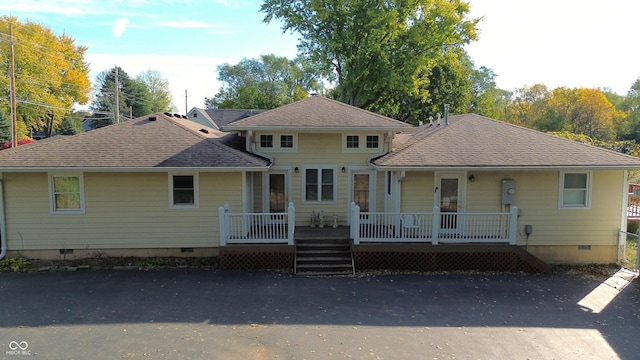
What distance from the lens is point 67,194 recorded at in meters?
11.1

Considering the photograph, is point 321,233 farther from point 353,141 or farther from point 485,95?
point 485,95

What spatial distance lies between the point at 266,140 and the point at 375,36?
15.1 m

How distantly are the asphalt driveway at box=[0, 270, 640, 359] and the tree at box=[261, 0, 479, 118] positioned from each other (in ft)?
59.2

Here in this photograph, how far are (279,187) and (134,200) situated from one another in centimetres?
451

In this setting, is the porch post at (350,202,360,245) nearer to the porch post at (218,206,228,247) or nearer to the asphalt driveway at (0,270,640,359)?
the asphalt driveway at (0,270,640,359)

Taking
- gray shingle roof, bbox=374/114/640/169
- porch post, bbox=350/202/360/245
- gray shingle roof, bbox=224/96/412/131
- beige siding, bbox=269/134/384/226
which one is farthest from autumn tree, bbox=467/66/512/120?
porch post, bbox=350/202/360/245

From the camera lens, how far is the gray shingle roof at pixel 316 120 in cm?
1209

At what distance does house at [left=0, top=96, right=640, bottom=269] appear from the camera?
431 inches

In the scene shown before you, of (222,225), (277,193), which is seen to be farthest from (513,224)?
(222,225)

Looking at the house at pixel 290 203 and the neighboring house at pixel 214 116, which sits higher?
the neighboring house at pixel 214 116

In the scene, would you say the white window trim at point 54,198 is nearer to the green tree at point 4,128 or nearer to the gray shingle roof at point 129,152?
the gray shingle roof at point 129,152

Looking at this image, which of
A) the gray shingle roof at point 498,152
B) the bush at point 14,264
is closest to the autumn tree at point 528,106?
the gray shingle roof at point 498,152

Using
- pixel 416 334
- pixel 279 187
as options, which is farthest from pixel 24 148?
pixel 416 334

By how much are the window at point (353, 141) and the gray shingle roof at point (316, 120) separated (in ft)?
1.90
